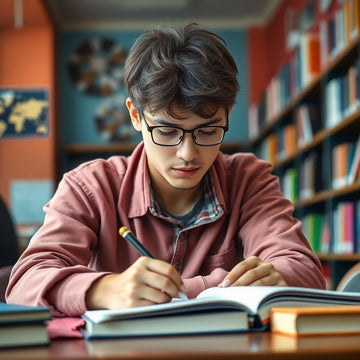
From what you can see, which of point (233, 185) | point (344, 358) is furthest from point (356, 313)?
point (233, 185)

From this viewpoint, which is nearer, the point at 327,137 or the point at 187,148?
the point at 187,148

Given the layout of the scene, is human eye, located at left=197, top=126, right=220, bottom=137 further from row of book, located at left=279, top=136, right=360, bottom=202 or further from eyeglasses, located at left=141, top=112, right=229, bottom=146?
row of book, located at left=279, top=136, right=360, bottom=202

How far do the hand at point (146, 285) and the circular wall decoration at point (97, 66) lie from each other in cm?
601

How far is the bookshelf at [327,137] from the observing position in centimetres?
358

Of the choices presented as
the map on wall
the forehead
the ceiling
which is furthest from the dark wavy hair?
the ceiling

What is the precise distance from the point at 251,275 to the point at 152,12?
19.5ft

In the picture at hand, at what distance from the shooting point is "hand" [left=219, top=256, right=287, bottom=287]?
1046 mm

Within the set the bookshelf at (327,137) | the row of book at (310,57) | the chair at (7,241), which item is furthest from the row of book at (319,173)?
the chair at (7,241)

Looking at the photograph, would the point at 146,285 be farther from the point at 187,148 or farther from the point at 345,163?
the point at 345,163

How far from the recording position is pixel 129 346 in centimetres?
75

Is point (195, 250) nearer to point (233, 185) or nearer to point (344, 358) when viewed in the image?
point (233, 185)

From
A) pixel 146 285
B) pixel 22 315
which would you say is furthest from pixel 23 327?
pixel 146 285

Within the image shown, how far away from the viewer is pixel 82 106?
6.81 metres

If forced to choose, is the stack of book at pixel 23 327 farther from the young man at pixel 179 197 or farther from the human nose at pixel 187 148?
the human nose at pixel 187 148
